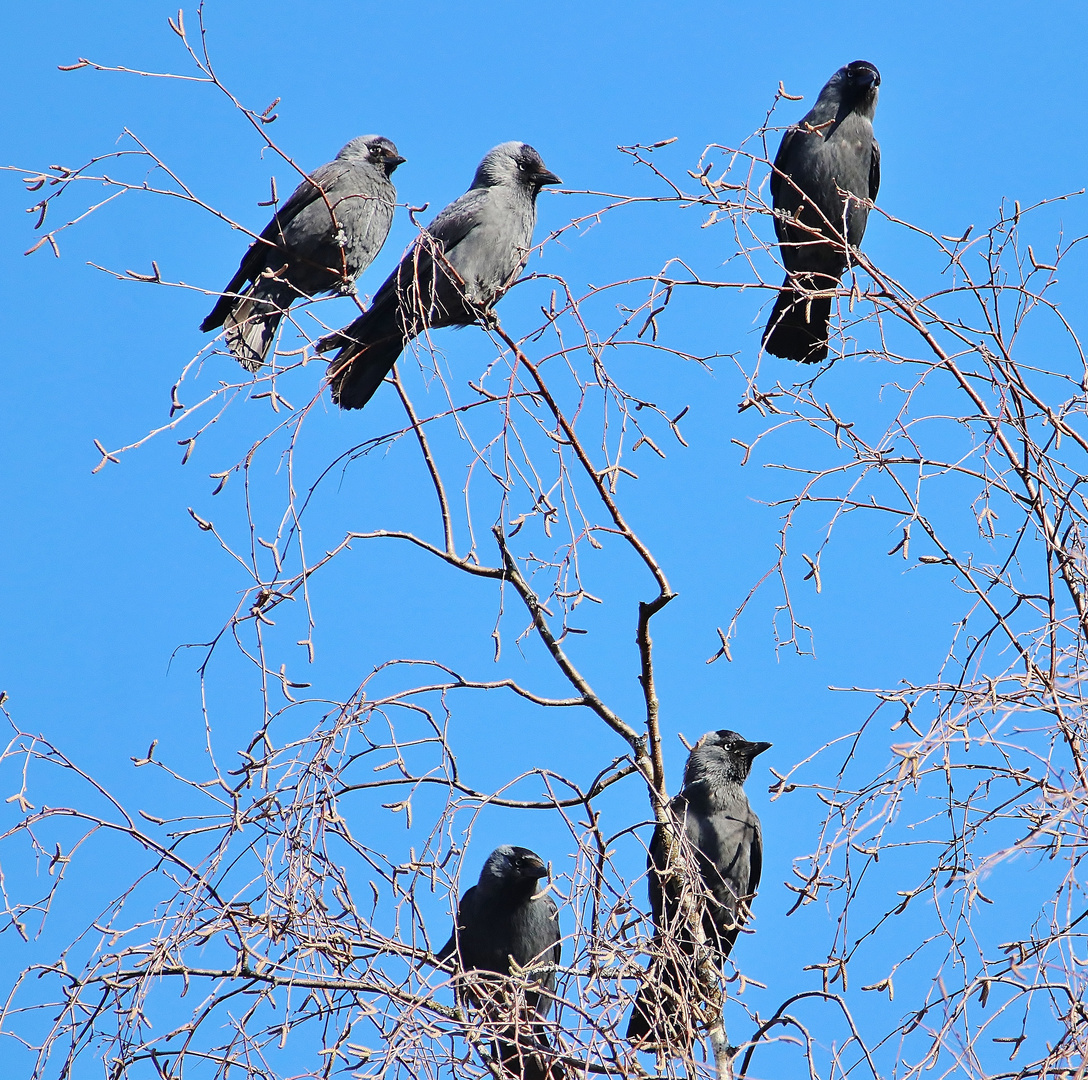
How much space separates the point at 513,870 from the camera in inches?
223

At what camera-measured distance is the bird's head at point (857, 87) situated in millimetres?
6617

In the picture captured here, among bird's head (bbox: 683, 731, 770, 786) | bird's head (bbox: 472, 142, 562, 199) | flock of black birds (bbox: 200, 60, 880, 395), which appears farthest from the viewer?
bird's head (bbox: 472, 142, 562, 199)

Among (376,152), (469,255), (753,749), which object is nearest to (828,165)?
(469,255)

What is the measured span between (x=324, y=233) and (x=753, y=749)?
3.41 metres

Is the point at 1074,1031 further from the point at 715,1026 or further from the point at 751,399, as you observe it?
the point at 751,399

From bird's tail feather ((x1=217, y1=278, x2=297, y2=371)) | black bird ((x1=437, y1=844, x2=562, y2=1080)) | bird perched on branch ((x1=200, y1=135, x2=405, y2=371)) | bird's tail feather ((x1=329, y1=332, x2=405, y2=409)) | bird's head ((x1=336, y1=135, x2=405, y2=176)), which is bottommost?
black bird ((x1=437, y1=844, x2=562, y2=1080))

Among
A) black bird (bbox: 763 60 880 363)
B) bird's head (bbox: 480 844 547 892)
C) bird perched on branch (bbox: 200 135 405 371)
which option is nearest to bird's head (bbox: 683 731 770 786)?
bird's head (bbox: 480 844 547 892)

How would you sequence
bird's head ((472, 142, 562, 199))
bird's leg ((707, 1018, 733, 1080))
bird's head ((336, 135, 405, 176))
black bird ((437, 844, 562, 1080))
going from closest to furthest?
bird's leg ((707, 1018, 733, 1080)), black bird ((437, 844, 562, 1080)), bird's head ((472, 142, 562, 199)), bird's head ((336, 135, 405, 176))

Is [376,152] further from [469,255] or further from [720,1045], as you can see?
[720,1045]

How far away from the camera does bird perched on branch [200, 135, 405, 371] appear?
262 inches

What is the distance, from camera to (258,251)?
6977 millimetres

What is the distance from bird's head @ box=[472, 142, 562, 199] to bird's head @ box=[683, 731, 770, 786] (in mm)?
2856

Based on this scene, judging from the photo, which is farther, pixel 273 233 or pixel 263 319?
pixel 273 233

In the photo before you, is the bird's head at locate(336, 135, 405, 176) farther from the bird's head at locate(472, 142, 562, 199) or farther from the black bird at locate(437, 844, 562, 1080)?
the black bird at locate(437, 844, 562, 1080)
